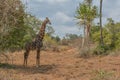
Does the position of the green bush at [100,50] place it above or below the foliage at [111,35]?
below

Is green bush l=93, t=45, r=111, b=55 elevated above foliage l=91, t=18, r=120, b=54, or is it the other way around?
foliage l=91, t=18, r=120, b=54

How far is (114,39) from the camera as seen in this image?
40000 millimetres

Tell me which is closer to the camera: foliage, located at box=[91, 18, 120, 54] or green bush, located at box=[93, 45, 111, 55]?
green bush, located at box=[93, 45, 111, 55]

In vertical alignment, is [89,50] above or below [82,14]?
below

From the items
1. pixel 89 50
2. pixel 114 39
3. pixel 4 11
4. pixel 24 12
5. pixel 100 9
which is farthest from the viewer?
pixel 114 39

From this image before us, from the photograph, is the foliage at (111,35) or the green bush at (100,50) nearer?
the green bush at (100,50)

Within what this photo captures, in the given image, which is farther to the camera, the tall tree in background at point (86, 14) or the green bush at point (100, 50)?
the tall tree in background at point (86, 14)

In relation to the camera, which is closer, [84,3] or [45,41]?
[84,3]

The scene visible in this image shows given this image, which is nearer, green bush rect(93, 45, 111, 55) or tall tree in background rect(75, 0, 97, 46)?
green bush rect(93, 45, 111, 55)

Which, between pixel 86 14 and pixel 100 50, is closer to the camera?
pixel 100 50

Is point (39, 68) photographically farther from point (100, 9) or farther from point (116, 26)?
point (116, 26)

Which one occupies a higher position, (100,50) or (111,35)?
(111,35)

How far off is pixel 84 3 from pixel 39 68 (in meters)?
18.7

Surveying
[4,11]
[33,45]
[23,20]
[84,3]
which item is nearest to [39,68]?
[33,45]
